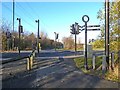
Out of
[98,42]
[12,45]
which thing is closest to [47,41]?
[12,45]

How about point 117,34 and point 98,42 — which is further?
point 98,42

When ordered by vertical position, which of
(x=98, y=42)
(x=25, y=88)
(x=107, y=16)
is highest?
(x=107, y=16)

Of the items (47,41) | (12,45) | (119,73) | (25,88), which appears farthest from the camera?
(47,41)

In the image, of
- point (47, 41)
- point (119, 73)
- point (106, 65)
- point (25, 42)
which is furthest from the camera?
Answer: point (47, 41)

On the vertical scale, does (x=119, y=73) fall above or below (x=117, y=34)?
A: below

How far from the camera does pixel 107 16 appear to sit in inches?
576

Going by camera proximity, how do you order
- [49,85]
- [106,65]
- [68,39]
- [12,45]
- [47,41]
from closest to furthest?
1. [49,85]
2. [106,65]
3. [12,45]
4. [68,39]
5. [47,41]

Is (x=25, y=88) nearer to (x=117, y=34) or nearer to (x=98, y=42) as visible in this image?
(x=117, y=34)

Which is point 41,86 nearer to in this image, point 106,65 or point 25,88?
point 25,88

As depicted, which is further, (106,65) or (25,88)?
(106,65)

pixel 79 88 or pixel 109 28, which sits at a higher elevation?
pixel 109 28

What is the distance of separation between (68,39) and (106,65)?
7236cm

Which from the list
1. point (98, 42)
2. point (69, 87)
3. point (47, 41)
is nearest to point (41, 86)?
point (69, 87)

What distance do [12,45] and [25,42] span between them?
1264cm
